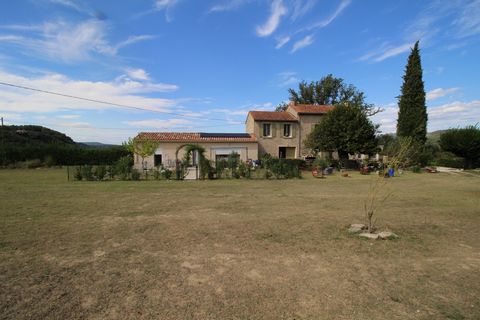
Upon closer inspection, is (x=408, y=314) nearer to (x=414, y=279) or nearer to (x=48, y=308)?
(x=414, y=279)

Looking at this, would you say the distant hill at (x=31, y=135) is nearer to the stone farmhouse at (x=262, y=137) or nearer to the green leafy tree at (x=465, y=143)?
the stone farmhouse at (x=262, y=137)

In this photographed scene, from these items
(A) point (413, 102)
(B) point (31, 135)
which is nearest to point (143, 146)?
(A) point (413, 102)

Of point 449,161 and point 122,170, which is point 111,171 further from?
point 449,161

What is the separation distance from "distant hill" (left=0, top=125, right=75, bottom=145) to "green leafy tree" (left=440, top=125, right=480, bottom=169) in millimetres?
57407

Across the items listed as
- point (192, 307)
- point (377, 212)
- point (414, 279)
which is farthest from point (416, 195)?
point (192, 307)

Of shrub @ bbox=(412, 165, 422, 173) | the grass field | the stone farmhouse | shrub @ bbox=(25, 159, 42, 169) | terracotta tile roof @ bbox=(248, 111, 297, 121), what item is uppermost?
terracotta tile roof @ bbox=(248, 111, 297, 121)

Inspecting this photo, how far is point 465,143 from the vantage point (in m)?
26.8

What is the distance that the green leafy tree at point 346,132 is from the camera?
26438mm

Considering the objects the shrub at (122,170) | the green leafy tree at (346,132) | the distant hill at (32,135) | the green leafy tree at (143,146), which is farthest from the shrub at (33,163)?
the green leafy tree at (346,132)

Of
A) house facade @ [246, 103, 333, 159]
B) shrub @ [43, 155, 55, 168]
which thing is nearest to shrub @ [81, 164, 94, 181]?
shrub @ [43, 155, 55, 168]

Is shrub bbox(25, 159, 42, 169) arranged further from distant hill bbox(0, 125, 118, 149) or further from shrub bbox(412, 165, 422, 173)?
shrub bbox(412, 165, 422, 173)

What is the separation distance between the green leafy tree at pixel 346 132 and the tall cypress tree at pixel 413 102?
692 centimetres

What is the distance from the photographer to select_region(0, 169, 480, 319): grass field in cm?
331

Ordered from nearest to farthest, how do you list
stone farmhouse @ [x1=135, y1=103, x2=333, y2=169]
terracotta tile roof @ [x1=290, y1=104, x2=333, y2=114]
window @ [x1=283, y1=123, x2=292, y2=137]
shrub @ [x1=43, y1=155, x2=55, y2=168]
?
shrub @ [x1=43, y1=155, x2=55, y2=168], stone farmhouse @ [x1=135, y1=103, x2=333, y2=169], window @ [x1=283, y1=123, x2=292, y2=137], terracotta tile roof @ [x1=290, y1=104, x2=333, y2=114]
